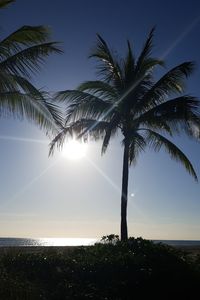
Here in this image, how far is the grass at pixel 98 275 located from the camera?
1010cm

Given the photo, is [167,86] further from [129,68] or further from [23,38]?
[23,38]

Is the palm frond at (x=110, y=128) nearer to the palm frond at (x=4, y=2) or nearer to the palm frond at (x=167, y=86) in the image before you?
the palm frond at (x=167, y=86)

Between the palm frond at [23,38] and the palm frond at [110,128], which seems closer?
the palm frond at [23,38]

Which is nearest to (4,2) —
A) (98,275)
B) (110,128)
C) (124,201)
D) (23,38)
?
(23,38)

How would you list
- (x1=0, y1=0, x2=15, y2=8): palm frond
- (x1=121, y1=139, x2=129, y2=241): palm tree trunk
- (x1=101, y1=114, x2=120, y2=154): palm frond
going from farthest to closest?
(x1=101, y1=114, x2=120, y2=154): palm frond
(x1=121, y1=139, x2=129, y2=241): palm tree trunk
(x1=0, y1=0, x2=15, y2=8): palm frond

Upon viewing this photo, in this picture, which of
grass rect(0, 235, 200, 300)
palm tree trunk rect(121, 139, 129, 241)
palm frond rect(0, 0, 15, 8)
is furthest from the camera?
palm tree trunk rect(121, 139, 129, 241)

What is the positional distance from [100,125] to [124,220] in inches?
161

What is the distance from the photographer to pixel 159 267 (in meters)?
12.7

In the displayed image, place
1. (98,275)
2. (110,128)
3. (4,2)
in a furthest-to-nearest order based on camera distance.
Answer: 1. (110,128)
2. (4,2)
3. (98,275)

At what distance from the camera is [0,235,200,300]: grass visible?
398 inches

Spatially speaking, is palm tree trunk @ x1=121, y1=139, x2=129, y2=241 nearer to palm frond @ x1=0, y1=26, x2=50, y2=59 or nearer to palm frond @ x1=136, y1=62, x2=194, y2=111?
palm frond @ x1=136, y1=62, x2=194, y2=111

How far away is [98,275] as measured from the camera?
11.4 metres

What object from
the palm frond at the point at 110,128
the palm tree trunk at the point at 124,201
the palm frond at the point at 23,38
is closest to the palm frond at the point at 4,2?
the palm frond at the point at 23,38

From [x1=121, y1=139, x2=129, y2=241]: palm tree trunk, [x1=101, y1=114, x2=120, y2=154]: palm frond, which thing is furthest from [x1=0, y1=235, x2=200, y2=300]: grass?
[x1=101, y1=114, x2=120, y2=154]: palm frond
